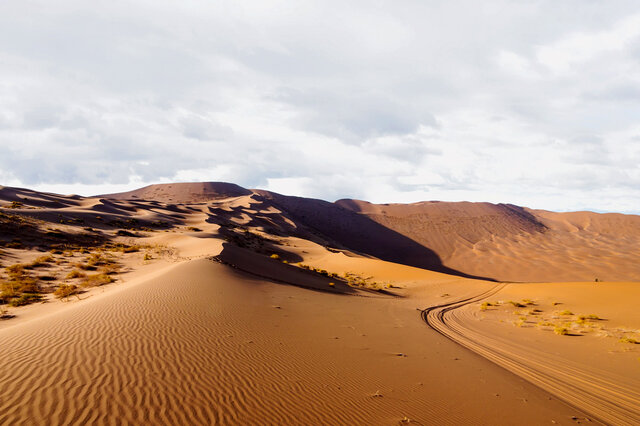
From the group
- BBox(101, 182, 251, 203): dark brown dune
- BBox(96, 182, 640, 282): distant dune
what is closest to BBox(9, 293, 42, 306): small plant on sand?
BBox(96, 182, 640, 282): distant dune

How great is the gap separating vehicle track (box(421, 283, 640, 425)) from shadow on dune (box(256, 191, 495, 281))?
119 feet

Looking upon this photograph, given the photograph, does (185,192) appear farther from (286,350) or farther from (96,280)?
(286,350)

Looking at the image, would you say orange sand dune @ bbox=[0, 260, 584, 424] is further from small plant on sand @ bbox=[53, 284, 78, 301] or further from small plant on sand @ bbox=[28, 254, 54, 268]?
small plant on sand @ bbox=[28, 254, 54, 268]

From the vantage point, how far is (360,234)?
226 ft

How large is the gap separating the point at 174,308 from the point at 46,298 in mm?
5987

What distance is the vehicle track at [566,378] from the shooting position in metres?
4.76

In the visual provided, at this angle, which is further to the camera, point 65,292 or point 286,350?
point 65,292

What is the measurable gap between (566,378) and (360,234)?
207 ft

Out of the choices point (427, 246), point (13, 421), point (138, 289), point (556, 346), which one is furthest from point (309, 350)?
point (427, 246)

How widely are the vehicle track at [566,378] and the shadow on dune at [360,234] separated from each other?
3631cm

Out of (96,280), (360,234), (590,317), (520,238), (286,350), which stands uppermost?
(520,238)

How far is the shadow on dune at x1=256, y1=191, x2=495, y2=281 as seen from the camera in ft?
171

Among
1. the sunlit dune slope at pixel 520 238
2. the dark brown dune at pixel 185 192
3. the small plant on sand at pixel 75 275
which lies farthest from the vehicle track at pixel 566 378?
the dark brown dune at pixel 185 192

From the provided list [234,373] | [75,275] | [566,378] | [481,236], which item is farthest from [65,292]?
[481,236]
